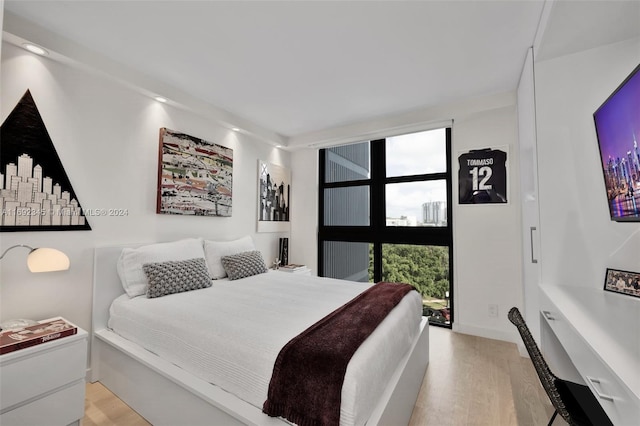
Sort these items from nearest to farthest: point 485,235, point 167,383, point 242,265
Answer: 1. point 167,383
2. point 242,265
3. point 485,235

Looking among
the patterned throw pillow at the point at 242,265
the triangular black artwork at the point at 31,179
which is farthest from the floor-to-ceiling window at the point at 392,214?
the triangular black artwork at the point at 31,179

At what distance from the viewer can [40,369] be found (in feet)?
5.61

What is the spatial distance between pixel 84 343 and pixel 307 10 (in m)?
2.53

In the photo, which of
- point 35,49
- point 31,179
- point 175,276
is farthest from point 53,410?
point 35,49

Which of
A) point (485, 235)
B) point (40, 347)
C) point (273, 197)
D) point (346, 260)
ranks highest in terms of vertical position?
point (273, 197)

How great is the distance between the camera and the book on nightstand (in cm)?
164

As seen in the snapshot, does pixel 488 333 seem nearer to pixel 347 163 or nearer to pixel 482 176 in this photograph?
pixel 482 176

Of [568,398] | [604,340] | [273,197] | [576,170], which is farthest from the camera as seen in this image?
[273,197]

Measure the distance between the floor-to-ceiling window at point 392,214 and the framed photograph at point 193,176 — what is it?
160 cm

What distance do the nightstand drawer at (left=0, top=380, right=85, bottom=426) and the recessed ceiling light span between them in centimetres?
226

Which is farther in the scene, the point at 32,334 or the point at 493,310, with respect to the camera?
the point at 493,310

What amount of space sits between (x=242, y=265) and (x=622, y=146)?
119 inches

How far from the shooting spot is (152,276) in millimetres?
2410

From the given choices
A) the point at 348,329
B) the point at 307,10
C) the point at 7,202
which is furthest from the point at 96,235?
the point at 307,10
